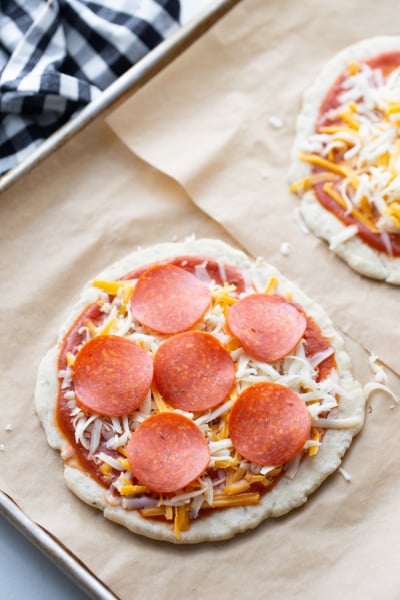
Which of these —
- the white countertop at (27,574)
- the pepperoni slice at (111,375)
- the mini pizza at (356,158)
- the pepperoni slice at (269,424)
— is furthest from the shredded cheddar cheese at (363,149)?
the white countertop at (27,574)

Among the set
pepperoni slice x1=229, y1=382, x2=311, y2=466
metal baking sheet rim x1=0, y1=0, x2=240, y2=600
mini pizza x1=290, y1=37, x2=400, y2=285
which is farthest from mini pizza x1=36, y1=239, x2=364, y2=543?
mini pizza x1=290, y1=37, x2=400, y2=285

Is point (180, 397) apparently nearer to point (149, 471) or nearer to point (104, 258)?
point (149, 471)

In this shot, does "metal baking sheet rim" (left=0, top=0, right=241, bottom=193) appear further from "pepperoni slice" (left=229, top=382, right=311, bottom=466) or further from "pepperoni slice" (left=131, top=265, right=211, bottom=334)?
"pepperoni slice" (left=229, top=382, right=311, bottom=466)

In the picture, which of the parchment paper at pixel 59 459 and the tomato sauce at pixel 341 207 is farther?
the tomato sauce at pixel 341 207

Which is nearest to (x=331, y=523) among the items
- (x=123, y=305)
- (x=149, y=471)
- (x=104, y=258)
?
(x=149, y=471)

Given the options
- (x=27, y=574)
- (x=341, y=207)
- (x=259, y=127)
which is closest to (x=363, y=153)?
(x=341, y=207)

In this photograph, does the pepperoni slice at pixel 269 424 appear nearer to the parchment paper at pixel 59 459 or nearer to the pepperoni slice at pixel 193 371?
the pepperoni slice at pixel 193 371
